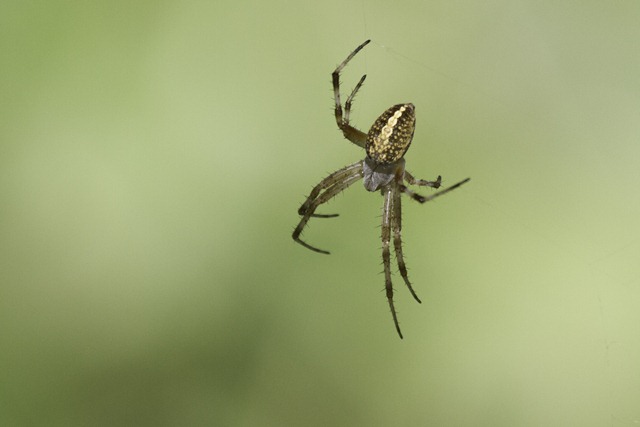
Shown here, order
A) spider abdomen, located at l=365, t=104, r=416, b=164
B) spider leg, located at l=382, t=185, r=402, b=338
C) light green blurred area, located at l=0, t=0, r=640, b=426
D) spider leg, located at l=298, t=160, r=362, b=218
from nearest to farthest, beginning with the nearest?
spider abdomen, located at l=365, t=104, r=416, b=164
spider leg, located at l=382, t=185, r=402, b=338
spider leg, located at l=298, t=160, r=362, b=218
light green blurred area, located at l=0, t=0, r=640, b=426

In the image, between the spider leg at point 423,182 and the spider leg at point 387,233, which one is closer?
the spider leg at point 423,182

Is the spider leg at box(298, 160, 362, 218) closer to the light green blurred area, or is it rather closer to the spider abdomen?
the spider abdomen

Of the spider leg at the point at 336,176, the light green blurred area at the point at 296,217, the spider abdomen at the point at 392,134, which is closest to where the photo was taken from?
the spider abdomen at the point at 392,134

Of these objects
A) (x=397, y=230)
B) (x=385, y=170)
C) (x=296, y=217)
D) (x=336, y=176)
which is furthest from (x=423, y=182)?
(x=296, y=217)

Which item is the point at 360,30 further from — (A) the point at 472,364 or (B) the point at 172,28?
(A) the point at 472,364

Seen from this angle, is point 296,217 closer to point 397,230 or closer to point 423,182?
point 397,230

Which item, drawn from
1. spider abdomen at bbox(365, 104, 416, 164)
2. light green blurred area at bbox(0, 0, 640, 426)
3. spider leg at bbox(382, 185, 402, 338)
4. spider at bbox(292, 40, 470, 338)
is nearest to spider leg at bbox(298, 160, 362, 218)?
spider at bbox(292, 40, 470, 338)

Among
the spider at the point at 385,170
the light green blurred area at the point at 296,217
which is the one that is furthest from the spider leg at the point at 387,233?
the light green blurred area at the point at 296,217

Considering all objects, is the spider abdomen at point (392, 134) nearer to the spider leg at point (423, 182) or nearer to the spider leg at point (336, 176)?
the spider leg at point (423, 182)
